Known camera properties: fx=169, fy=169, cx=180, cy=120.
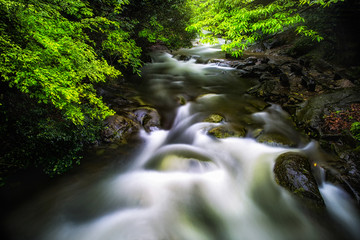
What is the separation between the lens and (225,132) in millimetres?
5969

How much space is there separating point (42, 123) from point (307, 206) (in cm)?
633

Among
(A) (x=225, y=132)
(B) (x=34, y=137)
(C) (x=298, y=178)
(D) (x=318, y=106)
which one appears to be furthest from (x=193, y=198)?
(D) (x=318, y=106)

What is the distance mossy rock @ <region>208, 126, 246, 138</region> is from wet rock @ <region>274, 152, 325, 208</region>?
1579 mm

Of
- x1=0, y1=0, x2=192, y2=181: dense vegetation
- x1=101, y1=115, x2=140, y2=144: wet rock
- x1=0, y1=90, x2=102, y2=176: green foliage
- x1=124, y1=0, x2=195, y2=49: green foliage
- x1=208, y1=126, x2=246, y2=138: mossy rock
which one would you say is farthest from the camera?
x1=124, y1=0, x2=195, y2=49: green foliage

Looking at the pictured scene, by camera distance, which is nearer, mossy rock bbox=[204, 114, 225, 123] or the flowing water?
the flowing water

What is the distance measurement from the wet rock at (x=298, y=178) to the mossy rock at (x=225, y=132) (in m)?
1.58

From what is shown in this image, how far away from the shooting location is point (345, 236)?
3.38 meters

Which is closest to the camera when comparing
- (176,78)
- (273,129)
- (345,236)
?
(345,236)

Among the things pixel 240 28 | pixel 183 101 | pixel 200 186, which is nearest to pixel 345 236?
pixel 200 186

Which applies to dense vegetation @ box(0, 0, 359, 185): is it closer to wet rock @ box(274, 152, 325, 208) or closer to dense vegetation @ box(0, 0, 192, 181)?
dense vegetation @ box(0, 0, 192, 181)

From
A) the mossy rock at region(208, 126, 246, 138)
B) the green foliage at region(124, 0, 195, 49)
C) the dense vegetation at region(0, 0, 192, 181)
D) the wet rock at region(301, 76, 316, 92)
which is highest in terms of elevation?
the green foliage at region(124, 0, 195, 49)

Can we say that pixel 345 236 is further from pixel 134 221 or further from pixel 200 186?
pixel 134 221

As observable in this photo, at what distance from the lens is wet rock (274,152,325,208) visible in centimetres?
375

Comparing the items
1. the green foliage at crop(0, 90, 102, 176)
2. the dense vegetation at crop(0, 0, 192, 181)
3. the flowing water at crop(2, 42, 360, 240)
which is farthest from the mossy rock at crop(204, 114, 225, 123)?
the green foliage at crop(0, 90, 102, 176)
